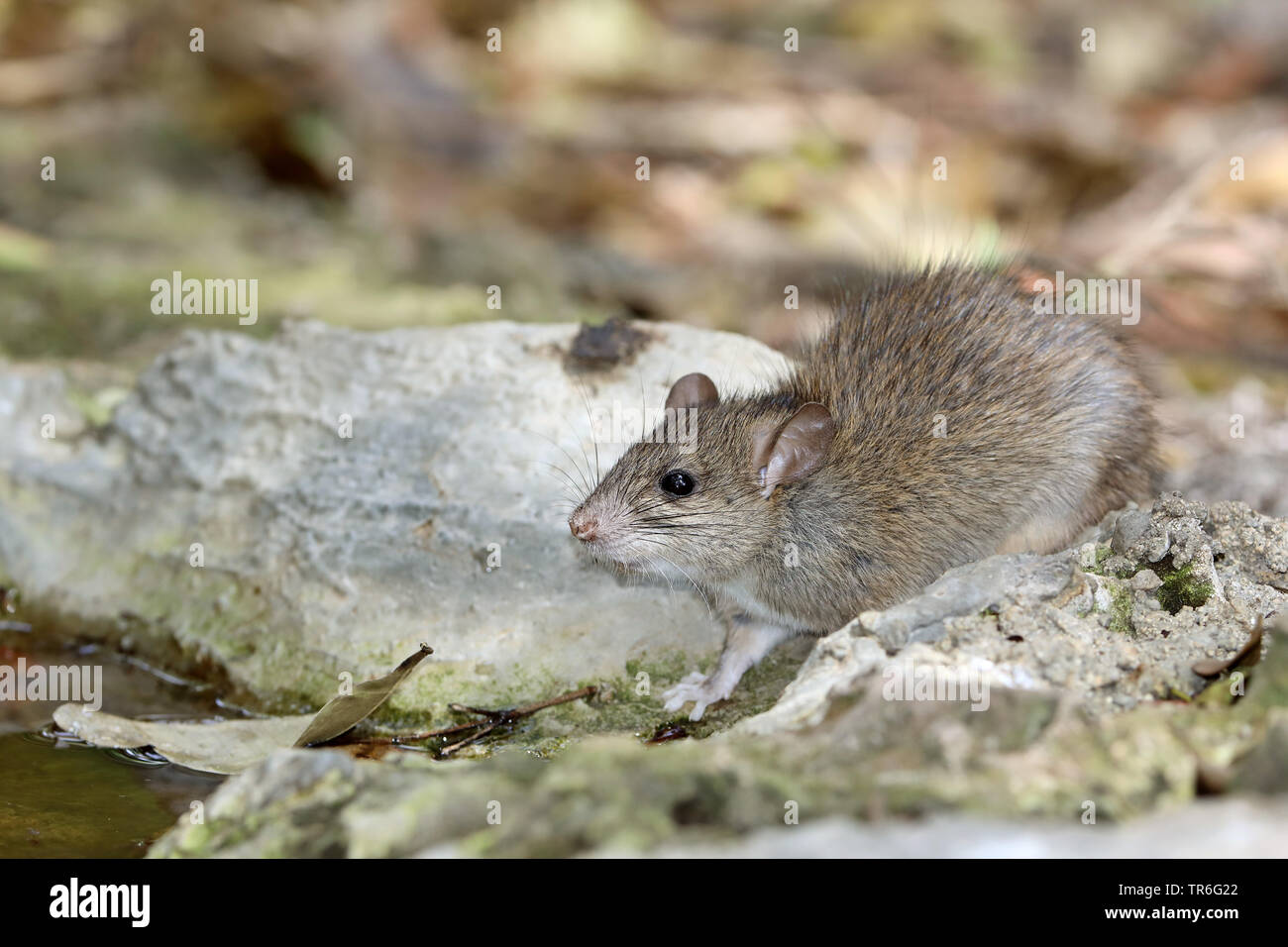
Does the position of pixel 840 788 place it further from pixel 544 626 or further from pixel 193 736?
pixel 193 736

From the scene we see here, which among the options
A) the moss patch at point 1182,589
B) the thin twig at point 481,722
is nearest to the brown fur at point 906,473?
the thin twig at point 481,722

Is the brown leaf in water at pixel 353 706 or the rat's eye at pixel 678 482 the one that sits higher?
the rat's eye at pixel 678 482

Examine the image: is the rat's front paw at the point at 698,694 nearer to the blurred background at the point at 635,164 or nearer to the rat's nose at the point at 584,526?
the rat's nose at the point at 584,526

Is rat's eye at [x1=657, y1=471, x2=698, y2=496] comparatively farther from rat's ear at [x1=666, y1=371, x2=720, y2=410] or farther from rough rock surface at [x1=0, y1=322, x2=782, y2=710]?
rough rock surface at [x1=0, y1=322, x2=782, y2=710]

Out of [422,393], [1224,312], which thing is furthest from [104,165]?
[1224,312]

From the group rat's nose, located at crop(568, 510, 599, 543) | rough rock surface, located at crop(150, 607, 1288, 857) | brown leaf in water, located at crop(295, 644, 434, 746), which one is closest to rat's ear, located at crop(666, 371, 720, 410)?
rat's nose, located at crop(568, 510, 599, 543)
